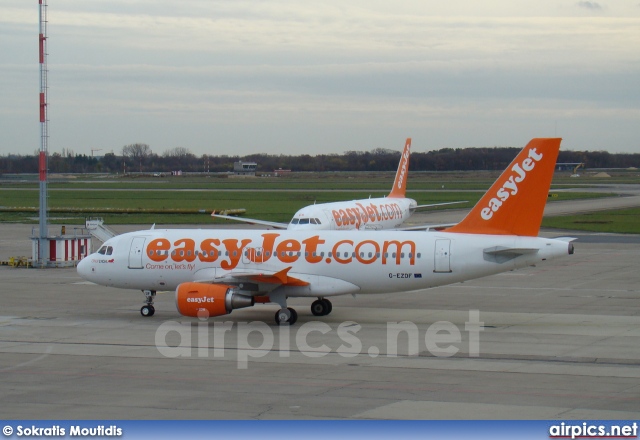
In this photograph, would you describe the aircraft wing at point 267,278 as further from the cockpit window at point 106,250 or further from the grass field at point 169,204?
the grass field at point 169,204

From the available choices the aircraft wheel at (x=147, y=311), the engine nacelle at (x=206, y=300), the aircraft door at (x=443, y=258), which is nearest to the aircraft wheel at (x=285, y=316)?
the engine nacelle at (x=206, y=300)

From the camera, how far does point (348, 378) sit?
23.3 metres

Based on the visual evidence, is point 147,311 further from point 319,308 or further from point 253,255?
point 319,308

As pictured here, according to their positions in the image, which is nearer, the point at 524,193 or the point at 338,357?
the point at 338,357

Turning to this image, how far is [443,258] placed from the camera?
3194cm

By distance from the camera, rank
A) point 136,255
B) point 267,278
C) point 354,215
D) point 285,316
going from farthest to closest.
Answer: point 354,215 < point 136,255 < point 285,316 < point 267,278

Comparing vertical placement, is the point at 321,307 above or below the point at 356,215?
below

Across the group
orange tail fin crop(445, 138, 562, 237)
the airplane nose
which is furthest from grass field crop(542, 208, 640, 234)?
the airplane nose

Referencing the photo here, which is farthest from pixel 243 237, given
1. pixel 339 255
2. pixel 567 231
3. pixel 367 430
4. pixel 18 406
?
pixel 567 231

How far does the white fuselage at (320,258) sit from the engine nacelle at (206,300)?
39.1 inches

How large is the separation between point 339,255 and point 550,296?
11.9 m

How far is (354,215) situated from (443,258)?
1063 inches

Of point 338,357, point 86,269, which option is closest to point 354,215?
point 86,269

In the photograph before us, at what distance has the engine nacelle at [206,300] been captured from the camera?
103ft
